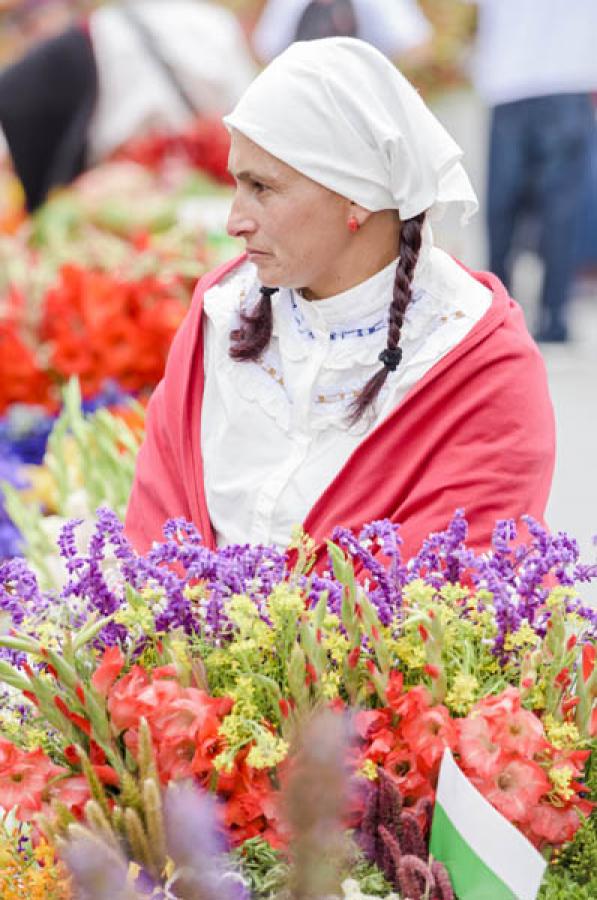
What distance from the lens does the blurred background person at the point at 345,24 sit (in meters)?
7.18

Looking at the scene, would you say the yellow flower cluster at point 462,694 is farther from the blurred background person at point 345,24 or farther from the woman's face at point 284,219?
the blurred background person at point 345,24

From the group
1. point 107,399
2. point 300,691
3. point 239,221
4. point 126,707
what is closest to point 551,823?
point 300,691

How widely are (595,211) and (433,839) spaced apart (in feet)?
25.3

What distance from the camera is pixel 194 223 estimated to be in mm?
5152

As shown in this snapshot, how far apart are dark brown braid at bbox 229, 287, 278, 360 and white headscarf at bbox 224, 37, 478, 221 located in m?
0.31

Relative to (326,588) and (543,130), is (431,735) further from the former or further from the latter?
(543,130)

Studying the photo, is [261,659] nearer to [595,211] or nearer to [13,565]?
[13,565]

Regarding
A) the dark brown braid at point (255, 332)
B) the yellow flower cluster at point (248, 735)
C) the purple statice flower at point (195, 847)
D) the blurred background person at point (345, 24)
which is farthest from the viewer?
the blurred background person at point (345, 24)

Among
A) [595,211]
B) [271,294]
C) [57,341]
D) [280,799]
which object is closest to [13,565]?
[280,799]

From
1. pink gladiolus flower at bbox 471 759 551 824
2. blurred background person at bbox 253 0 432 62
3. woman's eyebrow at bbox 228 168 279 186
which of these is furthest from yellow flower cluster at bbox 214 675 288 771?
blurred background person at bbox 253 0 432 62

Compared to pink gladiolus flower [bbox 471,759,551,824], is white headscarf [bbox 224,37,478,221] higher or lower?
higher

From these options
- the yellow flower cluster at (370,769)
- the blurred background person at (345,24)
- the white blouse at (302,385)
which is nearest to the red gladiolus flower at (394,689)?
the yellow flower cluster at (370,769)

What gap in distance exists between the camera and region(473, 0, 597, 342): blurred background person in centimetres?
668

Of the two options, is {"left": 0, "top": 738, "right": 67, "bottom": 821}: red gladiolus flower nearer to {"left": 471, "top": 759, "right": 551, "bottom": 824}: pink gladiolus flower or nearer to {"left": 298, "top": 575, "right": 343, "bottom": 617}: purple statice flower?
{"left": 298, "top": 575, "right": 343, "bottom": 617}: purple statice flower
